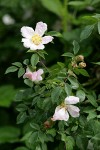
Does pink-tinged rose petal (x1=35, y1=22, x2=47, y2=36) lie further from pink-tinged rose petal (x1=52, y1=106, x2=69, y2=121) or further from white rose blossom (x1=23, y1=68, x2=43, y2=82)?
pink-tinged rose petal (x1=52, y1=106, x2=69, y2=121)

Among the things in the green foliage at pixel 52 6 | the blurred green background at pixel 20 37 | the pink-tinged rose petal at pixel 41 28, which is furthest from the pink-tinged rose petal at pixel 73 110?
the green foliage at pixel 52 6

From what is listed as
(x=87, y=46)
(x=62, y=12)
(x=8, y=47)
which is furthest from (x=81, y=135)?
(x=8, y=47)

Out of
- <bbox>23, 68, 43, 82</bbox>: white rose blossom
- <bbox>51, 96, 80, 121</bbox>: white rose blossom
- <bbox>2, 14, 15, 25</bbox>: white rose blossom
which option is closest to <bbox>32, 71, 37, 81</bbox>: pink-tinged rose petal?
<bbox>23, 68, 43, 82</bbox>: white rose blossom

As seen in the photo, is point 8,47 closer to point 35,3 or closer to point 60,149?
point 35,3

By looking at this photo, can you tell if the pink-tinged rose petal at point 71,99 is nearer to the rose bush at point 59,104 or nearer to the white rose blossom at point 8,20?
the rose bush at point 59,104

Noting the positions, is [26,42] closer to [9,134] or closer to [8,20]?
[9,134]

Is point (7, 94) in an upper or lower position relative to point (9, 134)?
upper

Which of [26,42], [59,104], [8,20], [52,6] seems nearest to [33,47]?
[26,42]
